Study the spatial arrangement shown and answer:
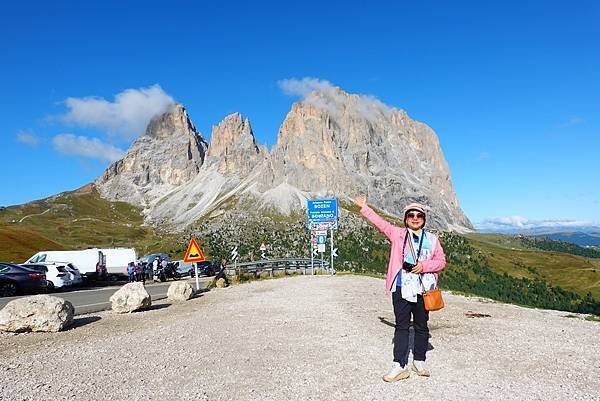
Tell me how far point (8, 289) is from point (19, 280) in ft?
2.35

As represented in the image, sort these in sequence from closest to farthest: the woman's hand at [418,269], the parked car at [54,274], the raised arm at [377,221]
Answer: the woman's hand at [418,269]
the raised arm at [377,221]
the parked car at [54,274]

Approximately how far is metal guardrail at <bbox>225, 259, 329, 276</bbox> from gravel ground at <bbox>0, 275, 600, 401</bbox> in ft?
63.4

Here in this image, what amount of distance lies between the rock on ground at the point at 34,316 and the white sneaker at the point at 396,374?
10848mm

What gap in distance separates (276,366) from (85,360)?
14.5 feet

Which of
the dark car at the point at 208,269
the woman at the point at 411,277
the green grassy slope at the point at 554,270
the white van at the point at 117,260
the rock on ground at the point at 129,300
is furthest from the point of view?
the green grassy slope at the point at 554,270

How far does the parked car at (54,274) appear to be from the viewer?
96.3 feet

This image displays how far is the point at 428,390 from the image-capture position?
7.48 meters

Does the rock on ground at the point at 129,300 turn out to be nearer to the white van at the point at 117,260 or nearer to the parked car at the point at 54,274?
the parked car at the point at 54,274

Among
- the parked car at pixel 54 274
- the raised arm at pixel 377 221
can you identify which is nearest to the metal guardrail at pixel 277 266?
the parked car at pixel 54 274

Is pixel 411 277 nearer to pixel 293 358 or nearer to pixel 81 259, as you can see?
pixel 293 358

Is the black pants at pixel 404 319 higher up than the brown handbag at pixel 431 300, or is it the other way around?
the brown handbag at pixel 431 300

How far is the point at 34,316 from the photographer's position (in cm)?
1377

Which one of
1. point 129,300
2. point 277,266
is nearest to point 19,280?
point 129,300

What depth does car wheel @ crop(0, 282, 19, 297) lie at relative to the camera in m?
26.0
